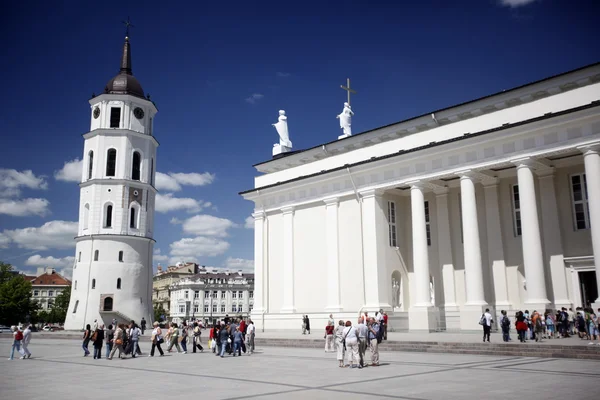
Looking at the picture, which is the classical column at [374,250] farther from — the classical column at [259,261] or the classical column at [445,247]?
the classical column at [259,261]

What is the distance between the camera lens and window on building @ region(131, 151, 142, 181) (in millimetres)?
60469

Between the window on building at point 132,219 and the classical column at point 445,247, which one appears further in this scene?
the window on building at point 132,219

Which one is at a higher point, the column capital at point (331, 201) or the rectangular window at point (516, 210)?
the column capital at point (331, 201)

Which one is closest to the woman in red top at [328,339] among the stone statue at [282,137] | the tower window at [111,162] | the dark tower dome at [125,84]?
the stone statue at [282,137]

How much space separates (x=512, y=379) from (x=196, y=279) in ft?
427

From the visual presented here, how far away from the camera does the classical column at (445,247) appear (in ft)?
102

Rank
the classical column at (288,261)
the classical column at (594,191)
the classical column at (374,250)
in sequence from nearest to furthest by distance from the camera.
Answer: the classical column at (594,191), the classical column at (374,250), the classical column at (288,261)

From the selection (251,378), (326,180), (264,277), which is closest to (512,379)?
(251,378)

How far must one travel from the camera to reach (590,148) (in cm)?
2397

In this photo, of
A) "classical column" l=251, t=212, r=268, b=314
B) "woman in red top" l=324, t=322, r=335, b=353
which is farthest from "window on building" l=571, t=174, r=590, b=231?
"classical column" l=251, t=212, r=268, b=314

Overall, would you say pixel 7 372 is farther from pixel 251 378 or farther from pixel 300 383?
pixel 300 383

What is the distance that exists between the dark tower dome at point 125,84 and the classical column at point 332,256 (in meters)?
37.2

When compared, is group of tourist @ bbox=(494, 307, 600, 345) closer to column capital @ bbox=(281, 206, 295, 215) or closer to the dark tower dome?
column capital @ bbox=(281, 206, 295, 215)

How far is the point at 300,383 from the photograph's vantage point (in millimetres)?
12289
